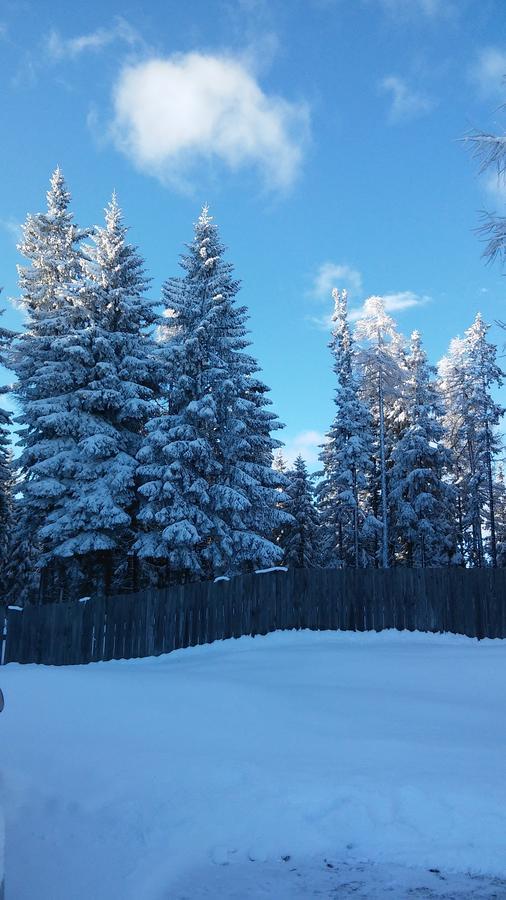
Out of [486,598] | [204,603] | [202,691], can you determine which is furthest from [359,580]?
[202,691]

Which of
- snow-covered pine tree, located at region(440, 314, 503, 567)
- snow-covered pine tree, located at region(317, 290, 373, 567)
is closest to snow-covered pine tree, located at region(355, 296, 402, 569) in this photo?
snow-covered pine tree, located at region(317, 290, 373, 567)

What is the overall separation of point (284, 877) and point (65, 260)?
25571 millimetres

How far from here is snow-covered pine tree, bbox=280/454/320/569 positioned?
41.9 meters

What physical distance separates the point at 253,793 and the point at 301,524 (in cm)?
3749

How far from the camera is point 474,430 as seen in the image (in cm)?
3659

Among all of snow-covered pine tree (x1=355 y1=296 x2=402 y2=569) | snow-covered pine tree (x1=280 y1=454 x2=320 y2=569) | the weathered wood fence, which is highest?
snow-covered pine tree (x1=355 y1=296 x2=402 y2=569)

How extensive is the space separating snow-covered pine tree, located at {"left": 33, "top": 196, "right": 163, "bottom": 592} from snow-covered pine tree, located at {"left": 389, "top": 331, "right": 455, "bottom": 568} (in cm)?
1552

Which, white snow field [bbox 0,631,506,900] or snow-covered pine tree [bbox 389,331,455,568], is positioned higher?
snow-covered pine tree [bbox 389,331,455,568]

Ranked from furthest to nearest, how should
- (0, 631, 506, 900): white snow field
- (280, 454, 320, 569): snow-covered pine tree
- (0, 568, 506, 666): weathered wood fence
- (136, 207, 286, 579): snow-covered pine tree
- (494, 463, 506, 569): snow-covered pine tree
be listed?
1. (280, 454, 320, 569): snow-covered pine tree
2. (494, 463, 506, 569): snow-covered pine tree
3. (136, 207, 286, 579): snow-covered pine tree
4. (0, 568, 506, 666): weathered wood fence
5. (0, 631, 506, 900): white snow field

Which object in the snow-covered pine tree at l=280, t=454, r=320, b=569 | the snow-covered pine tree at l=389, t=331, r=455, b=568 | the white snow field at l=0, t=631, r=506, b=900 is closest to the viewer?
the white snow field at l=0, t=631, r=506, b=900

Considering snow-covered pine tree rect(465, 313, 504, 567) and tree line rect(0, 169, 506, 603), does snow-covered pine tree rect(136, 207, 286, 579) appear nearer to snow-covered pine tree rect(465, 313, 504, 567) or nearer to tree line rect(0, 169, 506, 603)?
tree line rect(0, 169, 506, 603)

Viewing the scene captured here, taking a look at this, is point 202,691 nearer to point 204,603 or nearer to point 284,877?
point 284,877

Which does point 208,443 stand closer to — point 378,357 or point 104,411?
point 104,411

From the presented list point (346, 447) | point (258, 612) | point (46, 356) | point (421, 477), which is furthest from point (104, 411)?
point (421, 477)
